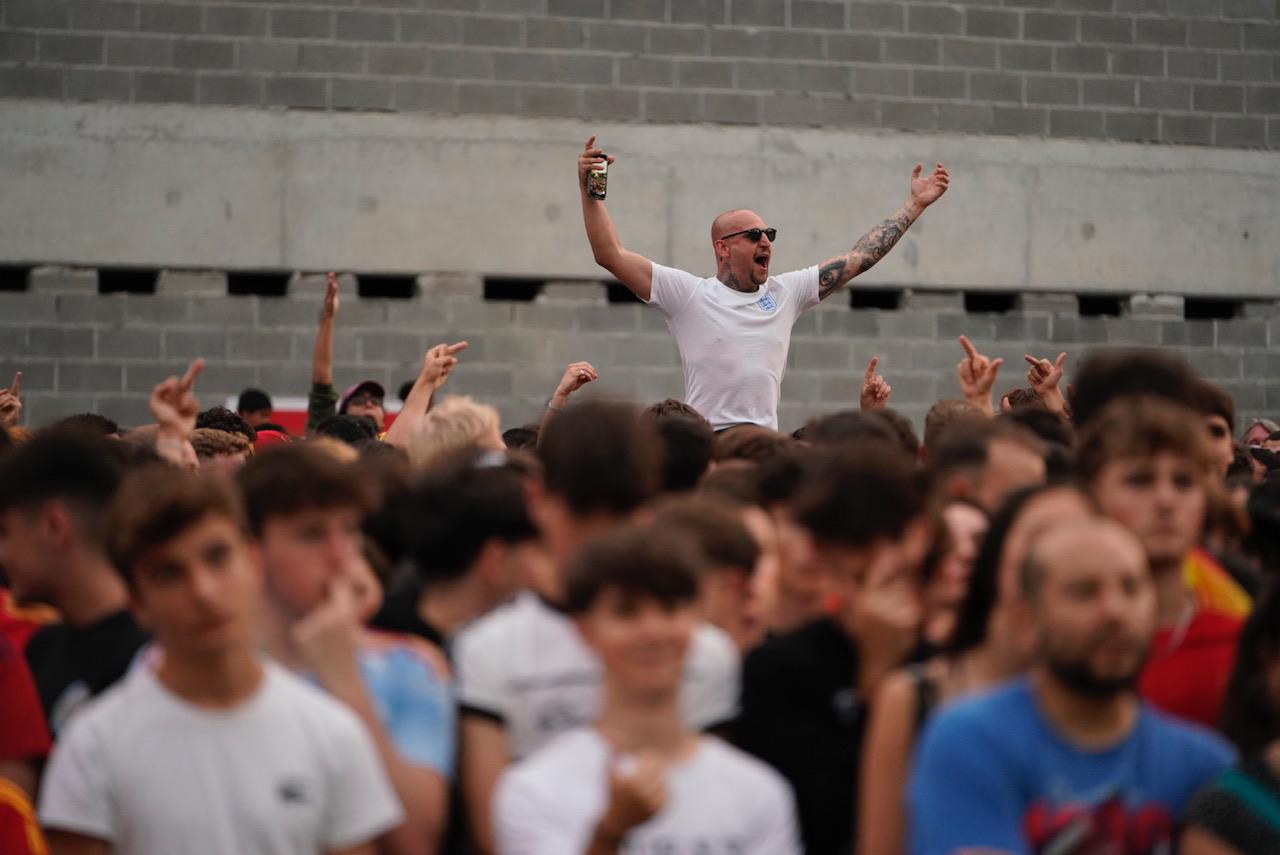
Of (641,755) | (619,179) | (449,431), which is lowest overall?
(641,755)

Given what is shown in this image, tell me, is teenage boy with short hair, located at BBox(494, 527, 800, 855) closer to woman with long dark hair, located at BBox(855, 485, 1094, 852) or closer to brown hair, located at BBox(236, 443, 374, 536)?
woman with long dark hair, located at BBox(855, 485, 1094, 852)

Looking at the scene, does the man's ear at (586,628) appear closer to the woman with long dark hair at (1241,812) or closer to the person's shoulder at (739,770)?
the person's shoulder at (739,770)

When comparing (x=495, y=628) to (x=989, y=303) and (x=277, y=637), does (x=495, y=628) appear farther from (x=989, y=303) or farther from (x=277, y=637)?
(x=989, y=303)

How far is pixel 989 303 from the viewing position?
13.3 meters

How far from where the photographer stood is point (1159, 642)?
384 centimetres

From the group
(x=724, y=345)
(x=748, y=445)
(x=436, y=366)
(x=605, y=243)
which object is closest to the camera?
(x=748, y=445)

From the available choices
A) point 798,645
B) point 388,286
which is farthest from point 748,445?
point 388,286

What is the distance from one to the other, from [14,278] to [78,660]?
878cm

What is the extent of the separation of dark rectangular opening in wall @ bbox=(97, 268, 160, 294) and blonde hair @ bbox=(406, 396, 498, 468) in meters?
7.18

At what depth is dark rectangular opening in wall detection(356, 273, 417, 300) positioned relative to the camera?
1253 cm

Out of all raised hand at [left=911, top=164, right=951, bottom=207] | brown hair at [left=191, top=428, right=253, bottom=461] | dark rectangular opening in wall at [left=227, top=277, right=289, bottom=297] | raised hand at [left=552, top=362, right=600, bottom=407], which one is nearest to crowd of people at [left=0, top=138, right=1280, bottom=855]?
brown hair at [left=191, top=428, right=253, bottom=461]

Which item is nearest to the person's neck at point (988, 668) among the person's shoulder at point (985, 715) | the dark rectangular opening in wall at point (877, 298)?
the person's shoulder at point (985, 715)

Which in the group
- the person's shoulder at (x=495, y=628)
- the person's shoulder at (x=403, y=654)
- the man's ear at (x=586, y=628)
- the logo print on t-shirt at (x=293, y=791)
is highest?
the man's ear at (x=586, y=628)

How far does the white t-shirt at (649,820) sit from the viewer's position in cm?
330
